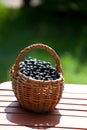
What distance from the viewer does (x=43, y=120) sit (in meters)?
2.23

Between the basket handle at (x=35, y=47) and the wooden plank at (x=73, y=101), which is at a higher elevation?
the basket handle at (x=35, y=47)

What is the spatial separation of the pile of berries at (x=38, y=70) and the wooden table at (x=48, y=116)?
8.4 inches

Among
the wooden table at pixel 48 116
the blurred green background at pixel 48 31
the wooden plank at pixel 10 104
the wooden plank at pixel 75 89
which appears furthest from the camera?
the blurred green background at pixel 48 31

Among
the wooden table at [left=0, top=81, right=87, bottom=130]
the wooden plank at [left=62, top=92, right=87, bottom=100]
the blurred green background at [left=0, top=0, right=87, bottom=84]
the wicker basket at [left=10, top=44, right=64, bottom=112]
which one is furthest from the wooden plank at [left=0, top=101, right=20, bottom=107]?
the blurred green background at [left=0, top=0, right=87, bottom=84]

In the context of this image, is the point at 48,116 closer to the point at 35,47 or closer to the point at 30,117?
the point at 30,117

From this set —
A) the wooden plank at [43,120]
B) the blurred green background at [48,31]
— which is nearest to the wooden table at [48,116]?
the wooden plank at [43,120]

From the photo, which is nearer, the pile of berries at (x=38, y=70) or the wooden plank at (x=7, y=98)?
the pile of berries at (x=38, y=70)

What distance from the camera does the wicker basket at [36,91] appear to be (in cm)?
220

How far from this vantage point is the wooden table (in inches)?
85.2

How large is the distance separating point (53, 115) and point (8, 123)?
274 mm

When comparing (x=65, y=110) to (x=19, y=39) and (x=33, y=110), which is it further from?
(x=19, y=39)

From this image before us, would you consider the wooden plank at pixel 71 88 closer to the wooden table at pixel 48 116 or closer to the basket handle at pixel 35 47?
the wooden table at pixel 48 116

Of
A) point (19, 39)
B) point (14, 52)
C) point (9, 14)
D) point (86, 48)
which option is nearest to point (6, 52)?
point (14, 52)

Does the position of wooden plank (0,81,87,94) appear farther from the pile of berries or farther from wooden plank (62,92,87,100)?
the pile of berries
